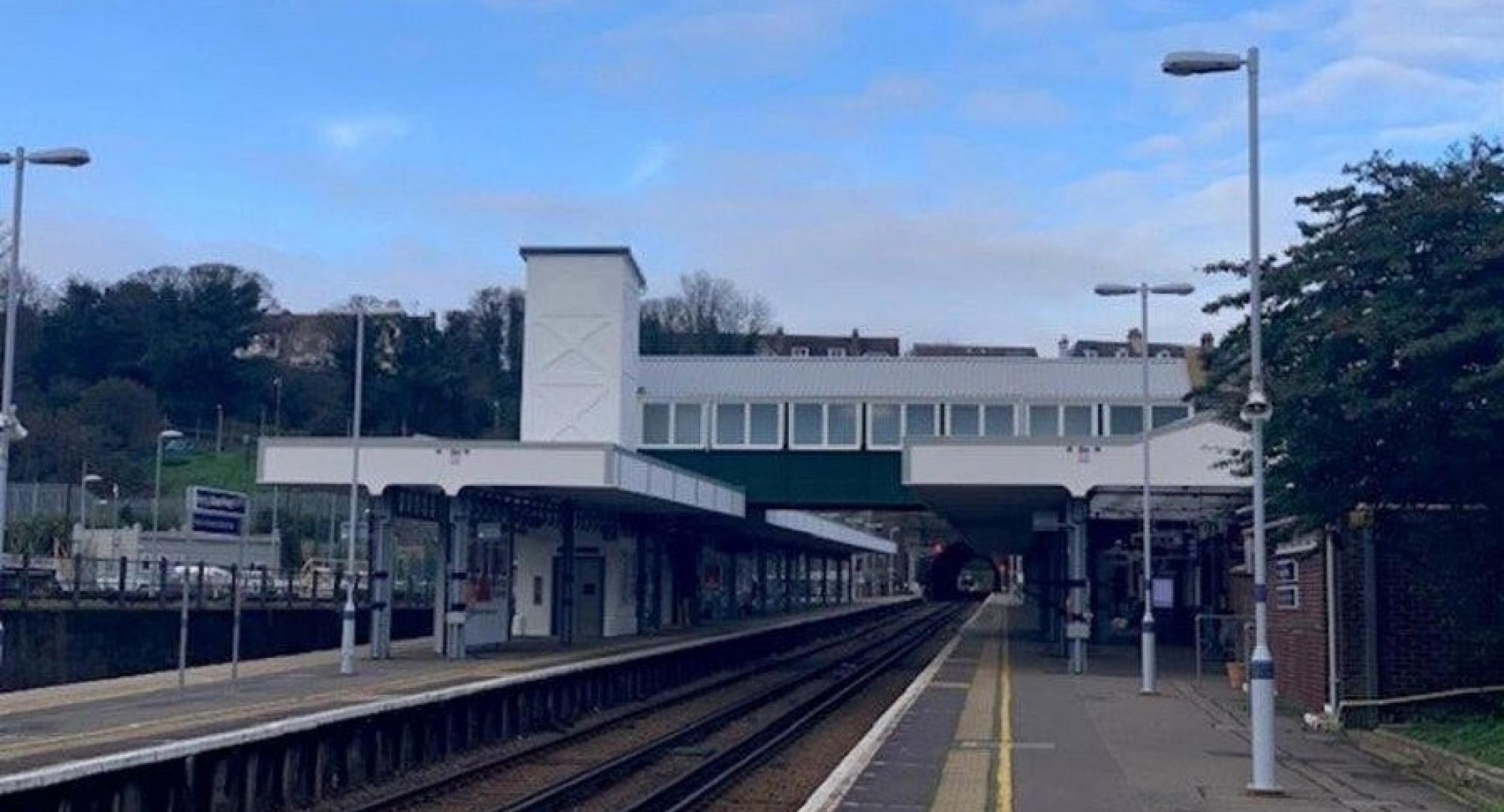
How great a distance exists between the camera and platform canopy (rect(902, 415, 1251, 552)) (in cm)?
3812

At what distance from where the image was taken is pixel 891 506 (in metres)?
55.0

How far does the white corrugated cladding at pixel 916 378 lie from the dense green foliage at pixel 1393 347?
29.6 metres

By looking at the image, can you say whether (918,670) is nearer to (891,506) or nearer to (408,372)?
(891,506)

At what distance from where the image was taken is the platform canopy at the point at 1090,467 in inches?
1501

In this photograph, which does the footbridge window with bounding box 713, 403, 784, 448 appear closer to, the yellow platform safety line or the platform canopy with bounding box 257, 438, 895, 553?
the platform canopy with bounding box 257, 438, 895, 553

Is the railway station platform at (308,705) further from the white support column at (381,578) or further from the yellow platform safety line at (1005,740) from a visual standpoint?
the yellow platform safety line at (1005,740)

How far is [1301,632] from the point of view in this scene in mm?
28297

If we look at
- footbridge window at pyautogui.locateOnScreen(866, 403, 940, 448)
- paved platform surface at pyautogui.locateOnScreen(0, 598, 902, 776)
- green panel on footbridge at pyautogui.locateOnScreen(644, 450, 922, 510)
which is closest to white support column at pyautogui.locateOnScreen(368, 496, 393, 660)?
paved platform surface at pyautogui.locateOnScreen(0, 598, 902, 776)

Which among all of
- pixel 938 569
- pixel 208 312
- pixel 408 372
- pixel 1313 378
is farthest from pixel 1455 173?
Result: pixel 938 569

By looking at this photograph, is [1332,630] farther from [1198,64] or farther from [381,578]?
[381,578]

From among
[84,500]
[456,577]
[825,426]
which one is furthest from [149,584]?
[84,500]

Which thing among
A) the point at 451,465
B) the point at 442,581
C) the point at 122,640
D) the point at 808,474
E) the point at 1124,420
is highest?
the point at 1124,420

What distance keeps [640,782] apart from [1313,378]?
9205mm

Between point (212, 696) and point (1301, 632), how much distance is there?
55.6 ft
